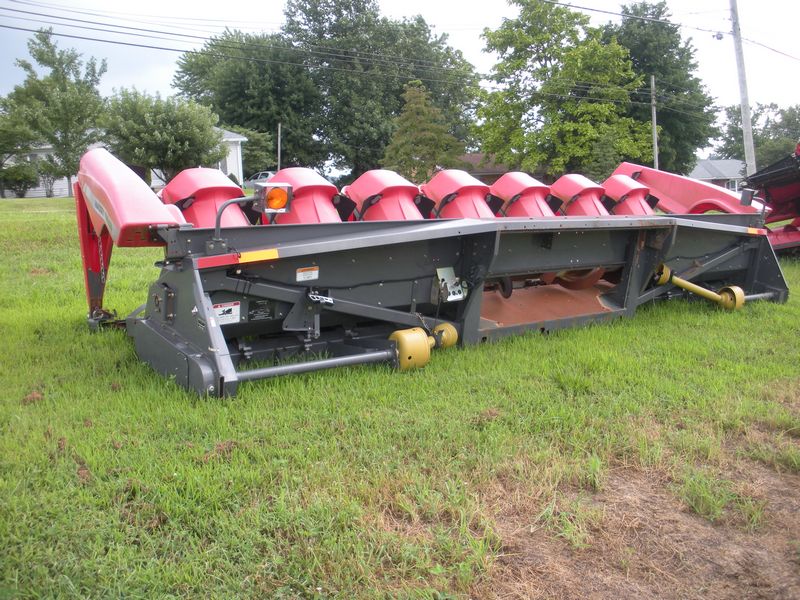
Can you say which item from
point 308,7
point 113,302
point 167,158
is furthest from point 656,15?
point 113,302

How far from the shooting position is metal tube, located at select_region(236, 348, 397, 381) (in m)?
3.44

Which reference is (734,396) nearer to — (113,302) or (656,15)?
(113,302)

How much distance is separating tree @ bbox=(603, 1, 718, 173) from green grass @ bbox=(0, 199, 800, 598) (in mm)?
37310

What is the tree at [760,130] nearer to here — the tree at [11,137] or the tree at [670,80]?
the tree at [670,80]

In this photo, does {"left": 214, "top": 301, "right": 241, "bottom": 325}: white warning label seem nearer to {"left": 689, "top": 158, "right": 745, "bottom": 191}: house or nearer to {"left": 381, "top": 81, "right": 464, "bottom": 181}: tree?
{"left": 381, "top": 81, "right": 464, "bottom": 181}: tree

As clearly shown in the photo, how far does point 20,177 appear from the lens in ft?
112

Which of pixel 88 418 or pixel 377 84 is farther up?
pixel 377 84

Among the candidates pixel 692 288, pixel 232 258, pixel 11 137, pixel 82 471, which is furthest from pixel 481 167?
pixel 82 471

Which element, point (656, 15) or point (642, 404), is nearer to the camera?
point (642, 404)

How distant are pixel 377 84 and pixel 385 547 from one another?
43908 mm

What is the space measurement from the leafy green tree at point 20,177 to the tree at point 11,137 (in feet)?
0.94

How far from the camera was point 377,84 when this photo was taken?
1703 inches

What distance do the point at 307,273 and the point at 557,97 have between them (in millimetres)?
33836

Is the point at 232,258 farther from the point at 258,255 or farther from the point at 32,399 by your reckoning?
the point at 32,399
